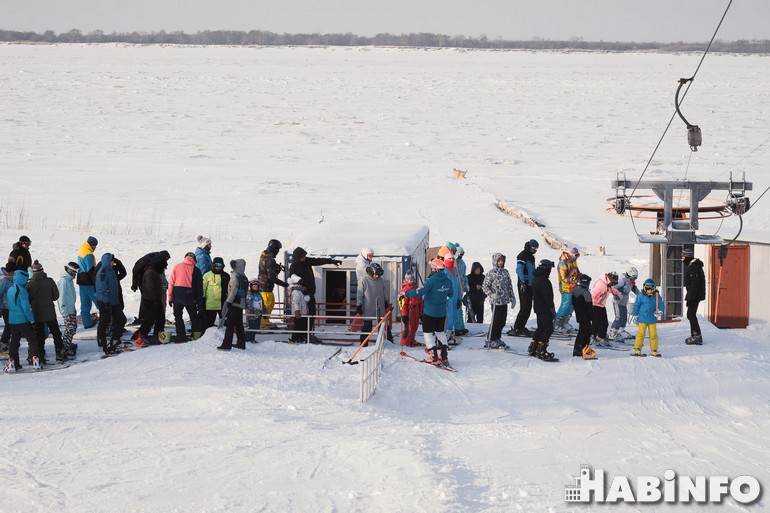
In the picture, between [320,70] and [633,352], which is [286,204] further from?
[320,70]

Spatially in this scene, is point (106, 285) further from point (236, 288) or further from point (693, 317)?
point (693, 317)

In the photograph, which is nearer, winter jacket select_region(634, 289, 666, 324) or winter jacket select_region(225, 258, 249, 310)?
winter jacket select_region(225, 258, 249, 310)

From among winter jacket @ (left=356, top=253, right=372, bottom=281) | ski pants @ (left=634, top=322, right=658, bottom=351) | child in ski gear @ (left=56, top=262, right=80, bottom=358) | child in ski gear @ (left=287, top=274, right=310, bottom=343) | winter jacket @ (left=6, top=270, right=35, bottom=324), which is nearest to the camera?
winter jacket @ (left=6, top=270, right=35, bottom=324)

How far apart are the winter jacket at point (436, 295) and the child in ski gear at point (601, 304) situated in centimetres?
225

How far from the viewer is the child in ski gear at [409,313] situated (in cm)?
1149

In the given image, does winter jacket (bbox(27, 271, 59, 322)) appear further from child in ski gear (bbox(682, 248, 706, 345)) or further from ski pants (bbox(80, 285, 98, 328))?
child in ski gear (bbox(682, 248, 706, 345))

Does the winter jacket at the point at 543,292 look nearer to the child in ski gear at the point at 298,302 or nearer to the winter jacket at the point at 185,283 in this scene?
the child in ski gear at the point at 298,302

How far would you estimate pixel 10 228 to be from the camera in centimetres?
2197

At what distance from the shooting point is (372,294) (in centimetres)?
1178

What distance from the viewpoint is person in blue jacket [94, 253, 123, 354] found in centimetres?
1127

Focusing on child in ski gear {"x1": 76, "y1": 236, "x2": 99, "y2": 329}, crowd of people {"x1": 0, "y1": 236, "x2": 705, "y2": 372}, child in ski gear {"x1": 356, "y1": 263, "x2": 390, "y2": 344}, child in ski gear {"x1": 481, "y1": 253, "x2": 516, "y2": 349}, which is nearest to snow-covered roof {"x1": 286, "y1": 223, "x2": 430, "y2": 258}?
crowd of people {"x1": 0, "y1": 236, "x2": 705, "y2": 372}

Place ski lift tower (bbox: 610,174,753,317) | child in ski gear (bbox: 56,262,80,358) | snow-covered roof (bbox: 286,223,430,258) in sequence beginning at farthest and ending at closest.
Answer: ski lift tower (bbox: 610,174,753,317)
snow-covered roof (bbox: 286,223,430,258)
child in ski gear (bbox: 56,262,80,358)

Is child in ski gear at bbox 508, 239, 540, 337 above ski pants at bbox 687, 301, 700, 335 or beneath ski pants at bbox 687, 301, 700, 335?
above

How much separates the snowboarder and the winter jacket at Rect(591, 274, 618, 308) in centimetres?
484
